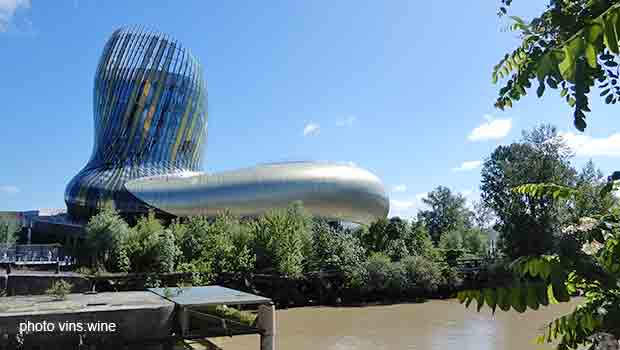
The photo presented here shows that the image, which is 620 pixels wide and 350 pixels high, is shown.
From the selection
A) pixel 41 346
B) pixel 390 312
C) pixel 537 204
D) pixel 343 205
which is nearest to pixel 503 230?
pixel 537 204

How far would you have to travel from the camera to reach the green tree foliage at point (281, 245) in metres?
25.0

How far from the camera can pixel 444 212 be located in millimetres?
65000

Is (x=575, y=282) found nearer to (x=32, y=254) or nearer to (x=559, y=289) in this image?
(x=559, y=289)

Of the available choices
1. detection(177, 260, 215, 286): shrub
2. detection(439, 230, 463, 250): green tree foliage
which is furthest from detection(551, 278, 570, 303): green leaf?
detection(439, 230, 463, 250): green tree foliage

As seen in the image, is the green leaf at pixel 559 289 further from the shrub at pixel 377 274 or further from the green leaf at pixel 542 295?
the shrub at pixel 377 274

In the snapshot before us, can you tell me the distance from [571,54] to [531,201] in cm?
3822

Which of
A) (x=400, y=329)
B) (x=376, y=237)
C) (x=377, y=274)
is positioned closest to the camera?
(x=400, y=329)

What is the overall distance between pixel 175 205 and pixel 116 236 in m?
21.5

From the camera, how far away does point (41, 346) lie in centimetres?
755

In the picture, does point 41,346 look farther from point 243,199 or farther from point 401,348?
point 243,199

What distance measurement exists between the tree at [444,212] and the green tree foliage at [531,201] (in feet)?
64.9

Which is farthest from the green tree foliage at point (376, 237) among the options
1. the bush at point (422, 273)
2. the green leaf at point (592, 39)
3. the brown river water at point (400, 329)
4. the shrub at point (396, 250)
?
the green leaf at point (592, 39)

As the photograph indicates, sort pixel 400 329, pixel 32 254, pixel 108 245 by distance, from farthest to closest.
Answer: pixel 32 254 < pixel 108 245 < pixel 400 329

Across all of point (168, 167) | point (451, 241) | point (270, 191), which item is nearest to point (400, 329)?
point (270, 191)
